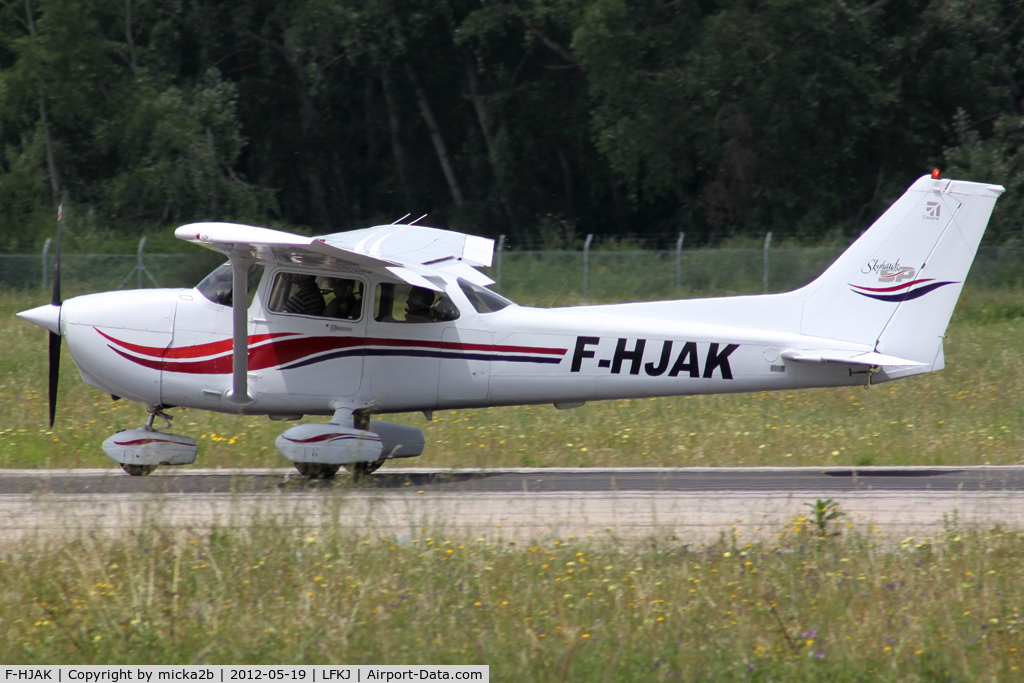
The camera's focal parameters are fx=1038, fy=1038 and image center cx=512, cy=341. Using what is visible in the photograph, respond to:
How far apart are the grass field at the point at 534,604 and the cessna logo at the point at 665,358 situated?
3040mm

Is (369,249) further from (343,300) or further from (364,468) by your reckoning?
(364,468)

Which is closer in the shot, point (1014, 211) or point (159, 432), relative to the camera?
point (159, 432)

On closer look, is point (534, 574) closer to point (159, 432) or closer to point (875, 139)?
point (159, 432)

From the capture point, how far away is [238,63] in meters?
38.3

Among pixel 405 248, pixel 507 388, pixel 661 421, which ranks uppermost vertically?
pixel 405 248

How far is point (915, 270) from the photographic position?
9445 mm

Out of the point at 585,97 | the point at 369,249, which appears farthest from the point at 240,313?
the point at 585,97

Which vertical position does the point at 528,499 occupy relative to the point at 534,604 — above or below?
below

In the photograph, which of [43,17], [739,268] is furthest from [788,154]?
[43,17]

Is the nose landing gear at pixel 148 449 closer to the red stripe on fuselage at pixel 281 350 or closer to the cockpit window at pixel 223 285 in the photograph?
the red stripe on fuselage at pixel 281 350

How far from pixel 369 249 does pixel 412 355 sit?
1.06 meters

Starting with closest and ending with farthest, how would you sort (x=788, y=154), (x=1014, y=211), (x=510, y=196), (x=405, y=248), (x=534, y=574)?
(x=534, y=574)
(x=405, y=248)
(x=1014, y=211)
(x=788, y=154)
(x=510, y=196)

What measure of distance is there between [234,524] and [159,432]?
3.18m
